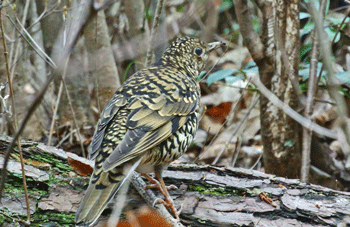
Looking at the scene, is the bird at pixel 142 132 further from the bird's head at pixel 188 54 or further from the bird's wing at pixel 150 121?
the bird's head at pixel 188 54

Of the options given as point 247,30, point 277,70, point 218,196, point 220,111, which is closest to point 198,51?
point 247,30

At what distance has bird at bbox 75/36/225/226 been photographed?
3096 mm

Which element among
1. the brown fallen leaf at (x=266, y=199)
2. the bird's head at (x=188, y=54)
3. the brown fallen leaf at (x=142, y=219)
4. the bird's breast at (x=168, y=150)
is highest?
the bird's head at (x=188, y=54)

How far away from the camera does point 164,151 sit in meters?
3.68

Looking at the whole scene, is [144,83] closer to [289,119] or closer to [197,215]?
[197,215]

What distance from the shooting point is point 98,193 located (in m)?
3.04

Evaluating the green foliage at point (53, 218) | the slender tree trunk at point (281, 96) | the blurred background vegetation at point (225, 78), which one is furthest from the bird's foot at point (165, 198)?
the slender tree trunk at point (281, 96)

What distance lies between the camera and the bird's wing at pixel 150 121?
321 cm

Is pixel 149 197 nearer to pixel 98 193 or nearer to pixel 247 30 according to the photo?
pixel 98 193

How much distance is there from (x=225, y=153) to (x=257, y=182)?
2.52 metres

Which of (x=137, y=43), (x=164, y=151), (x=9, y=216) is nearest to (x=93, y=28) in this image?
(x=137, y=43)

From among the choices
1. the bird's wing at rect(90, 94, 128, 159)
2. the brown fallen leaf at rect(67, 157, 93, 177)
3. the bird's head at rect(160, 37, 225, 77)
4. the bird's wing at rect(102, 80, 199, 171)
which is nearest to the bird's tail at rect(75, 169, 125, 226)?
the bird's wing at rect(102, 80, 199, 171)

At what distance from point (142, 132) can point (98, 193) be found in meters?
0.65

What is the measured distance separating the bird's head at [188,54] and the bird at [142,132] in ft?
0.54
